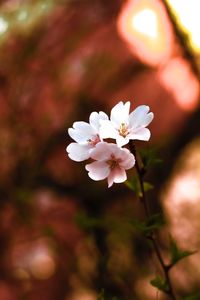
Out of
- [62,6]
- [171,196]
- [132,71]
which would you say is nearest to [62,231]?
[171,196]

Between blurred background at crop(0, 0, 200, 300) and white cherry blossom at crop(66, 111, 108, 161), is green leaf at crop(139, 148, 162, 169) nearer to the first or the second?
white cherry blossom at crop(66, 111, 108, 161)

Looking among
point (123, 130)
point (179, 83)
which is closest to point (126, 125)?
point (123, 130)

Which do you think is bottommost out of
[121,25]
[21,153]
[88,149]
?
[88,149]

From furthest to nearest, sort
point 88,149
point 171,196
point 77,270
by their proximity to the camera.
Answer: point 171,196, point 77,270, point 88,149

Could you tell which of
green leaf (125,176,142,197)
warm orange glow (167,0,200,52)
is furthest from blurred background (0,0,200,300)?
green leaf (125,176,142,197)

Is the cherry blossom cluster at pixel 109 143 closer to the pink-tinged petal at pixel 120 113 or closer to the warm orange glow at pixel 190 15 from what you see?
the pink-tinged petal at pixel 120 113

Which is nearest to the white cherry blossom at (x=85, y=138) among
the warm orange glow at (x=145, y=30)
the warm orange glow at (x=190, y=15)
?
the warm orange glow at (x=190, y=15)

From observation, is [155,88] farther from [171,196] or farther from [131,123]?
[131,123]
